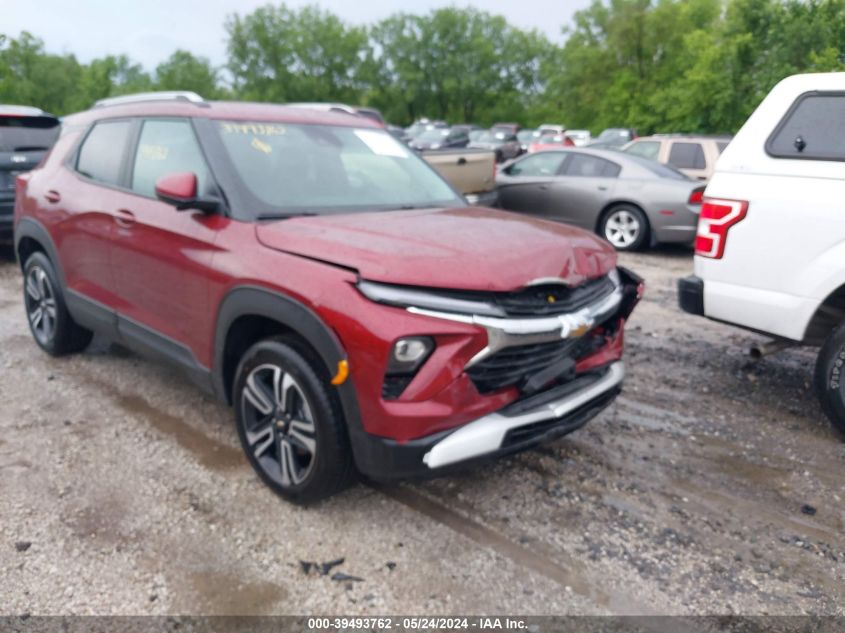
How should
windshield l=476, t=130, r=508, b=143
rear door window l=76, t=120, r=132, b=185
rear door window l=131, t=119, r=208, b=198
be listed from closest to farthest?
rear door window l=131, t=119, r=208, b=198, rear door window l=76, t=120, r=132, b=185, windshield l=476, t=130, r=508, b=143

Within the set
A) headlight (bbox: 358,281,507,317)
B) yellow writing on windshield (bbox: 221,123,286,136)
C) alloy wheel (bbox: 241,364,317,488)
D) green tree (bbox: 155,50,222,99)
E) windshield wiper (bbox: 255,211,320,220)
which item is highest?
green tree (bbox: 155,50,222,99)

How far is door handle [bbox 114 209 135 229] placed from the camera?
3958 millimetres

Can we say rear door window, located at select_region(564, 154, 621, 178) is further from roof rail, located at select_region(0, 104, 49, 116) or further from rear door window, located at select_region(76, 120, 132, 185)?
rear door window, located at select_region(76, 120, 132, 185)

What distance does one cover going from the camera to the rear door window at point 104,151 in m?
4.33

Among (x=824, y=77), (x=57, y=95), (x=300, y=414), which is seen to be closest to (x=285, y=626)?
(x=300, y=414)

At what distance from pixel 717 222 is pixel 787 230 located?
1.36ft

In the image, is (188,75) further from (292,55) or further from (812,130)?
(812,130)

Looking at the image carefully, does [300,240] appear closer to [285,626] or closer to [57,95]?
[285,626]

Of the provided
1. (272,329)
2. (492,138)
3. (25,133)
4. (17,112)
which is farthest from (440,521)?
(492,138)

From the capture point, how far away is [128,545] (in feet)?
9.77

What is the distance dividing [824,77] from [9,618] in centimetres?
500

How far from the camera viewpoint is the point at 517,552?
295 centimetres

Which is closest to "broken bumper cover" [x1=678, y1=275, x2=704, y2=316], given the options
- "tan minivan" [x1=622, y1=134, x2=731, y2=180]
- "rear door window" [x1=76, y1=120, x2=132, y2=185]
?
"rear door window" [x1=76, y1=120, x2=132, y2=185]

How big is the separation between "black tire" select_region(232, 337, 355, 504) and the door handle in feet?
4.20
